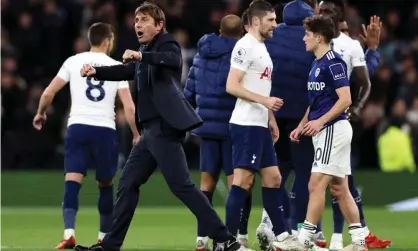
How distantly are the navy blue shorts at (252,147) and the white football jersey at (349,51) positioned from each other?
5.35 feet

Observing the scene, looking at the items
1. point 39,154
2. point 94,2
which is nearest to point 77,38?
point 94,2

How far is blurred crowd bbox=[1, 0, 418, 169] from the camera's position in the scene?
67.7 ft

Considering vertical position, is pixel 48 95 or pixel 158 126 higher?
pixel 48 95

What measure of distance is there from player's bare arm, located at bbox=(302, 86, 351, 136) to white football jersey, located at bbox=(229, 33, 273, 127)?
597mm

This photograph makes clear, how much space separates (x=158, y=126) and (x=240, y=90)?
3.01 feet

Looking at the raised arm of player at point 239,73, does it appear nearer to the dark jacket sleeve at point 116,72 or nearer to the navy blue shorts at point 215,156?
the dark jacket sleeve at point 116,72

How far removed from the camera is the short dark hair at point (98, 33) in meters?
12.5

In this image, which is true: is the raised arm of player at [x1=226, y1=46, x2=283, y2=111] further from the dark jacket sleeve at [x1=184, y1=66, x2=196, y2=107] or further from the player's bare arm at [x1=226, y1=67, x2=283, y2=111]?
the dark jacket sleeve at [x1=184, y1=66, x2=196, y2=107]

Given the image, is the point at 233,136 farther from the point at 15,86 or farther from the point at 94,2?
the point at 94,2

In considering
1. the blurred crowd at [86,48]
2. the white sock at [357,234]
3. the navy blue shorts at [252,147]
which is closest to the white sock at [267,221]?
the navy blue shorts at [252,147]

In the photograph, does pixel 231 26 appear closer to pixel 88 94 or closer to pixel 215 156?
pixel 215 156

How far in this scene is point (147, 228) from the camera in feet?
49.7

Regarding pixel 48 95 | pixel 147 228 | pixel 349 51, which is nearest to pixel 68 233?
pixel 48 95

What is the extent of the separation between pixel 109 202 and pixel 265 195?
2.13m
